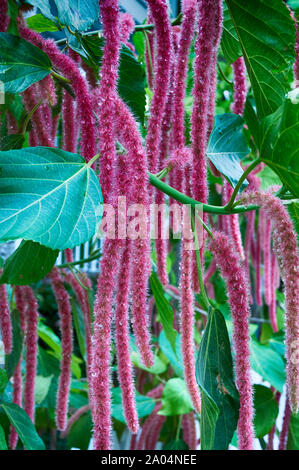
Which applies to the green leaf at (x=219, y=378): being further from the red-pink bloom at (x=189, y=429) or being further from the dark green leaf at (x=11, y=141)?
the red-pink bloom at (x=189, y=429)

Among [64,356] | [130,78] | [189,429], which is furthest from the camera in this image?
[189,429]

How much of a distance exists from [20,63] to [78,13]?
79mm

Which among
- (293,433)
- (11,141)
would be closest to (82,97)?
(11,141)

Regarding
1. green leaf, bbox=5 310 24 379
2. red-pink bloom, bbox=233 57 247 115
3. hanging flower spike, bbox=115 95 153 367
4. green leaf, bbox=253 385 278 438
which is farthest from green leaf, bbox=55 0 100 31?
green leaf, bbox=253 385 278 438

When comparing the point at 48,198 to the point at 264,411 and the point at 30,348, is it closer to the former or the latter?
the point at 30,348

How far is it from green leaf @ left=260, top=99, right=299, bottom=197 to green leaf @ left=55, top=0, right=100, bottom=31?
0.20 metres

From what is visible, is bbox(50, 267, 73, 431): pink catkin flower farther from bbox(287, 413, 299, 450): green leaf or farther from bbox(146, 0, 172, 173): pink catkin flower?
bbox(287, 413, 299, 450): green leaf

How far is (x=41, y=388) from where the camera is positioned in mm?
1171

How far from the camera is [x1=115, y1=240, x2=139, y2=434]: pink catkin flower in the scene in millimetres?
424

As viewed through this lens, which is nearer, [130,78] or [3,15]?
[3,15]

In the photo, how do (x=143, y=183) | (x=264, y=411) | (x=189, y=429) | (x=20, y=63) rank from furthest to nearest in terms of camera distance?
(x=189, y=429) → (x=264, y=411) → (x=20, y=63) → (x=143, y=183)

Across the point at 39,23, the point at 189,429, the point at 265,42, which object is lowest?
the point at 189,429

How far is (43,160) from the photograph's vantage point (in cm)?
42

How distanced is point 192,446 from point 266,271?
1.49ft
